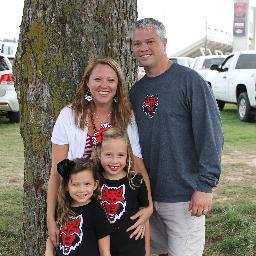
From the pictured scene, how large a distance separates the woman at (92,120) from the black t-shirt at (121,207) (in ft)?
0.20

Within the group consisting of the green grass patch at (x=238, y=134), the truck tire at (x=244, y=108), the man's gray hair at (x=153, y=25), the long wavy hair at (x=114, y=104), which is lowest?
the green grass patch at (x=238, y=134)

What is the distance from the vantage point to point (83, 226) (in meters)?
2.88

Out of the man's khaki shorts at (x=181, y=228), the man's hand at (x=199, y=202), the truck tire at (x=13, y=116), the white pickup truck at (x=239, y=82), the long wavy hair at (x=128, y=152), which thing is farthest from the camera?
the truck tire at (x=13, y=116)

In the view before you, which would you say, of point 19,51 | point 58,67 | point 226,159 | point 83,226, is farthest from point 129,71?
point 226,159

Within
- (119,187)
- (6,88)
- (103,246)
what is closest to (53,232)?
(103,246)

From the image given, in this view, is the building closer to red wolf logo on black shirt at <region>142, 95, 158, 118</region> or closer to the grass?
the grass

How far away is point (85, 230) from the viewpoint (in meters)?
2.88

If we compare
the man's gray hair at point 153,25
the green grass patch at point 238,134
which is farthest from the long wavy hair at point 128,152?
the green grass patch at point 238,134

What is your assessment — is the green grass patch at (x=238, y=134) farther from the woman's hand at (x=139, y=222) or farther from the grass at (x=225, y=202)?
the woman's hand at (x=139, y=222)

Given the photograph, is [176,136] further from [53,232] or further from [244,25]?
[244,25]

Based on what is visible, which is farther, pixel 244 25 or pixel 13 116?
pixel 244 25

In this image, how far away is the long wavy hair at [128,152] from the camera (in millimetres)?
2979

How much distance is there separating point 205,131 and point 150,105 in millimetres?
335

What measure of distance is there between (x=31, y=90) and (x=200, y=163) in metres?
1.30
